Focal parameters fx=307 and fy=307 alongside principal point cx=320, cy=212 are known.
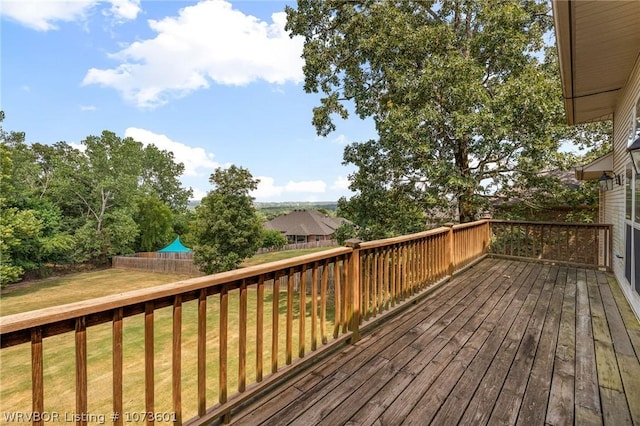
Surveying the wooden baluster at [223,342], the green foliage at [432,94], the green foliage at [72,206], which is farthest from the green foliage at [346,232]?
the green foliage at [72,206]

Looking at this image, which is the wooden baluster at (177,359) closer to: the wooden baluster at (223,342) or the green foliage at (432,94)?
the wooden baluster at (223,342)

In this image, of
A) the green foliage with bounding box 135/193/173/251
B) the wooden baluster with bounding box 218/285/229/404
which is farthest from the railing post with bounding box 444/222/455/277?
the green foliage with bounding box 135/193/173/251

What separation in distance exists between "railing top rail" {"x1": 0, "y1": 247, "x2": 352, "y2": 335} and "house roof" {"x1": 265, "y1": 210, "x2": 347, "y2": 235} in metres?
31.9

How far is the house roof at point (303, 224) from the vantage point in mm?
34125

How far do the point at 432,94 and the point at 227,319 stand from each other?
759 cm

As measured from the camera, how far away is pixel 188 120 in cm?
2919

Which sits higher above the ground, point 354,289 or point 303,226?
point 354,289

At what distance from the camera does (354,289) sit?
2729mm

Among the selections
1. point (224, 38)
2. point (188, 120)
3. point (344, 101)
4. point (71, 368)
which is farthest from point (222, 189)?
point (188, 120)

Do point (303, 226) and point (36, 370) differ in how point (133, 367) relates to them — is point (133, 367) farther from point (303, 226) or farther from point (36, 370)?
point (303, 226)

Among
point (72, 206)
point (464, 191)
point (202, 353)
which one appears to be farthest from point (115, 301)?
point (72, 206)

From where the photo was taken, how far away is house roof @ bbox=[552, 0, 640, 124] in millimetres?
2570

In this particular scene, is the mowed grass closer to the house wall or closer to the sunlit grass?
the sunlit grass

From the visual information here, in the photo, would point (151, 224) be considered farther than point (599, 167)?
Yes
